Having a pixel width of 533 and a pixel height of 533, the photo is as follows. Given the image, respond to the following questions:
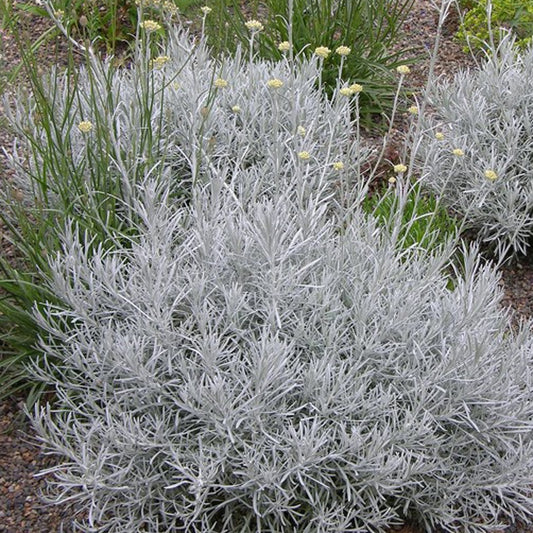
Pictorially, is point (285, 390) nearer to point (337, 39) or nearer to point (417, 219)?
point (417, 219)

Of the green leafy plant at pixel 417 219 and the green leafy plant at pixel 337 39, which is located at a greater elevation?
the green leafy plant at pixel 337 39

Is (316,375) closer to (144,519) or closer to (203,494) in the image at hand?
(203,494)

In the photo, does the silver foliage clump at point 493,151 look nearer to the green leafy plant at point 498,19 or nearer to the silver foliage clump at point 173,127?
the silver foliage clump at point 173,127

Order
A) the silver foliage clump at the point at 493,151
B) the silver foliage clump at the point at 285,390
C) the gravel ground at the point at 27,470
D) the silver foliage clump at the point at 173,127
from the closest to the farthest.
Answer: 1. the silver foliage clump at the point at 285,390
2. the gravel ground at the point at 27,470
3. the silver foliage clump at the point at 173,127
4. the silver foliage clump at the point at 493,151

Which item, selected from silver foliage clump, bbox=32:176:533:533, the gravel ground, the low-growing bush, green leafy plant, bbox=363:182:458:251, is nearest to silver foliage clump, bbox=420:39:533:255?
green leafy plant, bbox=363:182:458:251

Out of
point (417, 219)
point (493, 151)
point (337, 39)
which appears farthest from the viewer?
point (337, 39)

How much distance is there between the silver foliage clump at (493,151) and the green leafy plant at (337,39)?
0.71 meters

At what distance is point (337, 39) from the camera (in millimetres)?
4691

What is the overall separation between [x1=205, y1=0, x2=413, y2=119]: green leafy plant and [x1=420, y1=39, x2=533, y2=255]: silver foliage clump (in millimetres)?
708

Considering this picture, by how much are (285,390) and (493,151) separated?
5.97 ft

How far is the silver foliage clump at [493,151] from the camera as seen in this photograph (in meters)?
3.57

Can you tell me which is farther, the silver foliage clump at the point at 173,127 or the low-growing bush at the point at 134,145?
the silver foliage clump at the point at 173,127

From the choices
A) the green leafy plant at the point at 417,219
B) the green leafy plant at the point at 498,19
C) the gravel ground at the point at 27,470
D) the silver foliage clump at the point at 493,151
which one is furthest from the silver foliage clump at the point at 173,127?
the green leafy plant at the point at 498,19

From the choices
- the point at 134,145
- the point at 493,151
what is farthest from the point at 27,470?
the point at 493,151
